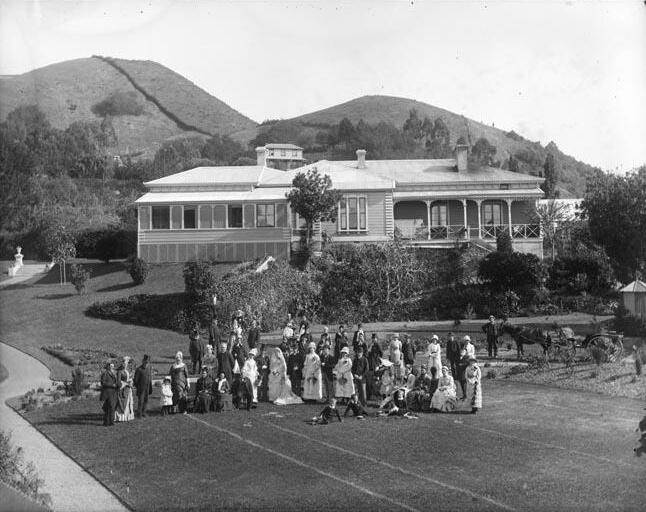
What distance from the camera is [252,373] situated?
18.7 m

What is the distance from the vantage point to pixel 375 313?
3028 centimetres

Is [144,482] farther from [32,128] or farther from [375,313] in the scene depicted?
[32,128]

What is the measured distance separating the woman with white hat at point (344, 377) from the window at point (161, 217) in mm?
20349

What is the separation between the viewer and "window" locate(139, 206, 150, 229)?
36062 mm

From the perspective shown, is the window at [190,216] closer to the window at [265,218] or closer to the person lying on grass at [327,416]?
the window at [265,218]

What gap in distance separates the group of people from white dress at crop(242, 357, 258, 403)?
0.08ft

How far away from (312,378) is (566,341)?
7.49 metres

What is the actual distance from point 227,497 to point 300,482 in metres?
1.26

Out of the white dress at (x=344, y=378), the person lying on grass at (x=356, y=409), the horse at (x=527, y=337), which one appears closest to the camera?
the person lying on grass at (x=356, y=409)

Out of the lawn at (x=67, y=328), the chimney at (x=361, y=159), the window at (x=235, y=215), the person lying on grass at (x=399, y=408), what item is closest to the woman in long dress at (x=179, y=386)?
the lawn at (x=67, y=328)

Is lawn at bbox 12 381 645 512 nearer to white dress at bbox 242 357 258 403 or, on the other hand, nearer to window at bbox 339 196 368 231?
white dress at bbox 242 357 258 403

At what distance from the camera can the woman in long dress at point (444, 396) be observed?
17.4 m

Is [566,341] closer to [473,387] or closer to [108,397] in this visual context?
[473,387]

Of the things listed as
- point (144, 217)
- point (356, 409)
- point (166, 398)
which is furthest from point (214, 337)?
point (144, 217)
